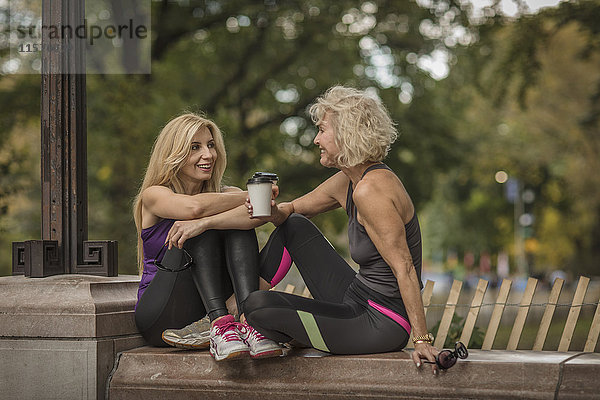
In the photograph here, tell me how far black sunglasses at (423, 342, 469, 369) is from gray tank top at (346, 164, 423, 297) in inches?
16.6

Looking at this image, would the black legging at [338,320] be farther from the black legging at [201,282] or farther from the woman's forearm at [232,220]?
the woman's forearm at [232,220]

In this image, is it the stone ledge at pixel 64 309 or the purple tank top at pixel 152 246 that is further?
the purple tank top at pixel 152 246

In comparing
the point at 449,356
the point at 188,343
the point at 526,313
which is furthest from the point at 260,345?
the point at 526,313

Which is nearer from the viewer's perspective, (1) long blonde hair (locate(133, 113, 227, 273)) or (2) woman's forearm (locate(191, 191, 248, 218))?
(2) woman's forearm (locate(191, 191, 248, 218))

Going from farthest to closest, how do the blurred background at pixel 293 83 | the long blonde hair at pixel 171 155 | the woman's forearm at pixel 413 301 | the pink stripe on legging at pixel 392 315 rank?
the blurred background at pixel 293 83
the long blonde hair at pixel 171 155
the pink stripe on legging at pixel 392 315
the woman's forearm at pixel 413 301

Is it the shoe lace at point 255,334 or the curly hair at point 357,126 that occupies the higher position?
the curly hair at point 357,126

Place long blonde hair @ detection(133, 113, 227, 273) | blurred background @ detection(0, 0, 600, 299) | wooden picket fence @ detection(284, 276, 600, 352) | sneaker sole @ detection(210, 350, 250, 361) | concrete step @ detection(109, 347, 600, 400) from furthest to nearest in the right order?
blurred background @ detection(0, 0, 600, 299)
wooden picket fence @ detection(284, 276, 600, 352)
long blonde hair @ detection(133, 113, 227, 273)
sneaker sole @ detection(210, 350, 250, 361)
concrete step @ detection(109, 347, 600, 400)

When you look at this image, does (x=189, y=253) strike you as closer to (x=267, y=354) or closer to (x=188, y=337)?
(x=188, y=337)

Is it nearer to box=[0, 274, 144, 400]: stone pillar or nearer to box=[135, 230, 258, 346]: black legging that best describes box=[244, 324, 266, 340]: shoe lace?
box=[135, 230, 258, 346]: black legging

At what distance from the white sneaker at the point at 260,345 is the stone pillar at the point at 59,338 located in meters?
0.90

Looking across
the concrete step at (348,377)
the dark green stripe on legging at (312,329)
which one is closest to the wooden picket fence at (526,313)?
the concrete step at (348,377)

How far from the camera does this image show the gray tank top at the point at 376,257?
4.14 metres

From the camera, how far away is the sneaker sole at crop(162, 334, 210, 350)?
4.41 metres

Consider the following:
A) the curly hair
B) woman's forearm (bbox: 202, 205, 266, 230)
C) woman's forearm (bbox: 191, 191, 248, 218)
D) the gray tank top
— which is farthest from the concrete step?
the curly hair
